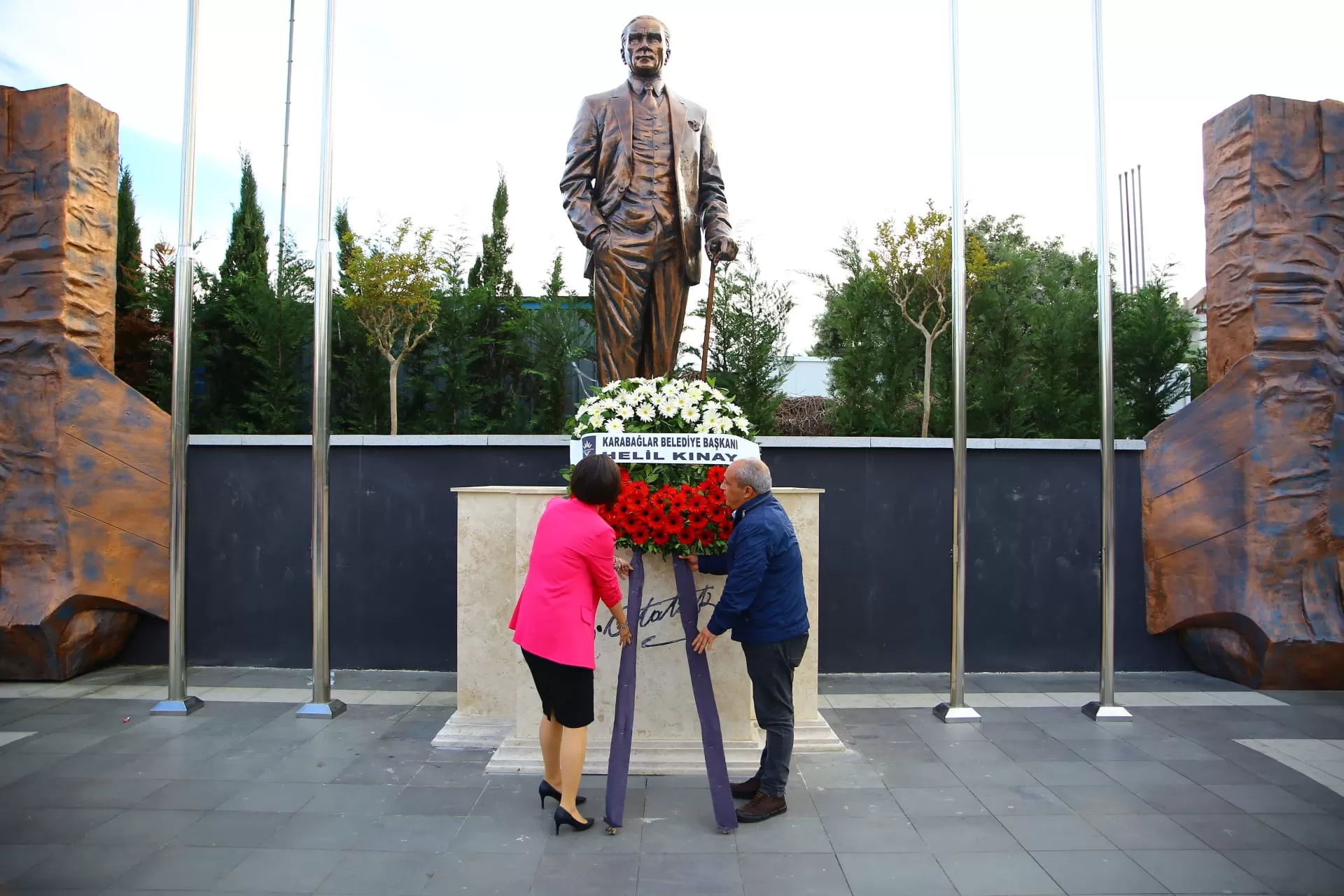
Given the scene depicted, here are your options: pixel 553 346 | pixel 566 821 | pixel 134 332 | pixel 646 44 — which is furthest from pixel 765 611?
pixel 134 332

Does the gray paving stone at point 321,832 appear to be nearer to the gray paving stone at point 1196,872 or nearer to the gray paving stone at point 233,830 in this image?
the gray paving stone at point 233,830

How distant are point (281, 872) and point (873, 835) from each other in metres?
2.13

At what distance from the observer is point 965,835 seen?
3479 mm

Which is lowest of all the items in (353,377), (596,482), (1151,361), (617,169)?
(596,482)

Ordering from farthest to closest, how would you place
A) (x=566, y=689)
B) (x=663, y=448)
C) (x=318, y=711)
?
(x=318, y=711), (x=663, y=448), (x=566, y=689)

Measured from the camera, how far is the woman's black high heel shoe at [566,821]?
342 centimetres

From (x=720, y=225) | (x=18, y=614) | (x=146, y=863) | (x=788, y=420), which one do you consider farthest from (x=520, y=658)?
(x=788, y=420)

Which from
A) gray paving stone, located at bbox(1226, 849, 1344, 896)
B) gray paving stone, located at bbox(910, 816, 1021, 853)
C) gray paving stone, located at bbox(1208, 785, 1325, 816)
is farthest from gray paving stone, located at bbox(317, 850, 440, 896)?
gray paving stone, located at bbox(1208, 785, 1325, 816)

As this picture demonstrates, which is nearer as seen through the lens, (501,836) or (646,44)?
(501,836)

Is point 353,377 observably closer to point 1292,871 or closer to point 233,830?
point 233,830

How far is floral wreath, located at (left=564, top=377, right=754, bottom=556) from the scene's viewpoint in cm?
383

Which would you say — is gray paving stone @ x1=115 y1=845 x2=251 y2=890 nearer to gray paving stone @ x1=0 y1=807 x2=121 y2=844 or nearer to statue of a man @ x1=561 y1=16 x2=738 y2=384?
gray paving stone @ x1=0 y1=807 x2=121 y2=844

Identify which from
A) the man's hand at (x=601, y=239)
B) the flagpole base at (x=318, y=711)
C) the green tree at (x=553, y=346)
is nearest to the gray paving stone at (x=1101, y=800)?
the man's hand at (x=601, y=239)

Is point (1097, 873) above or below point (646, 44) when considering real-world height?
below
